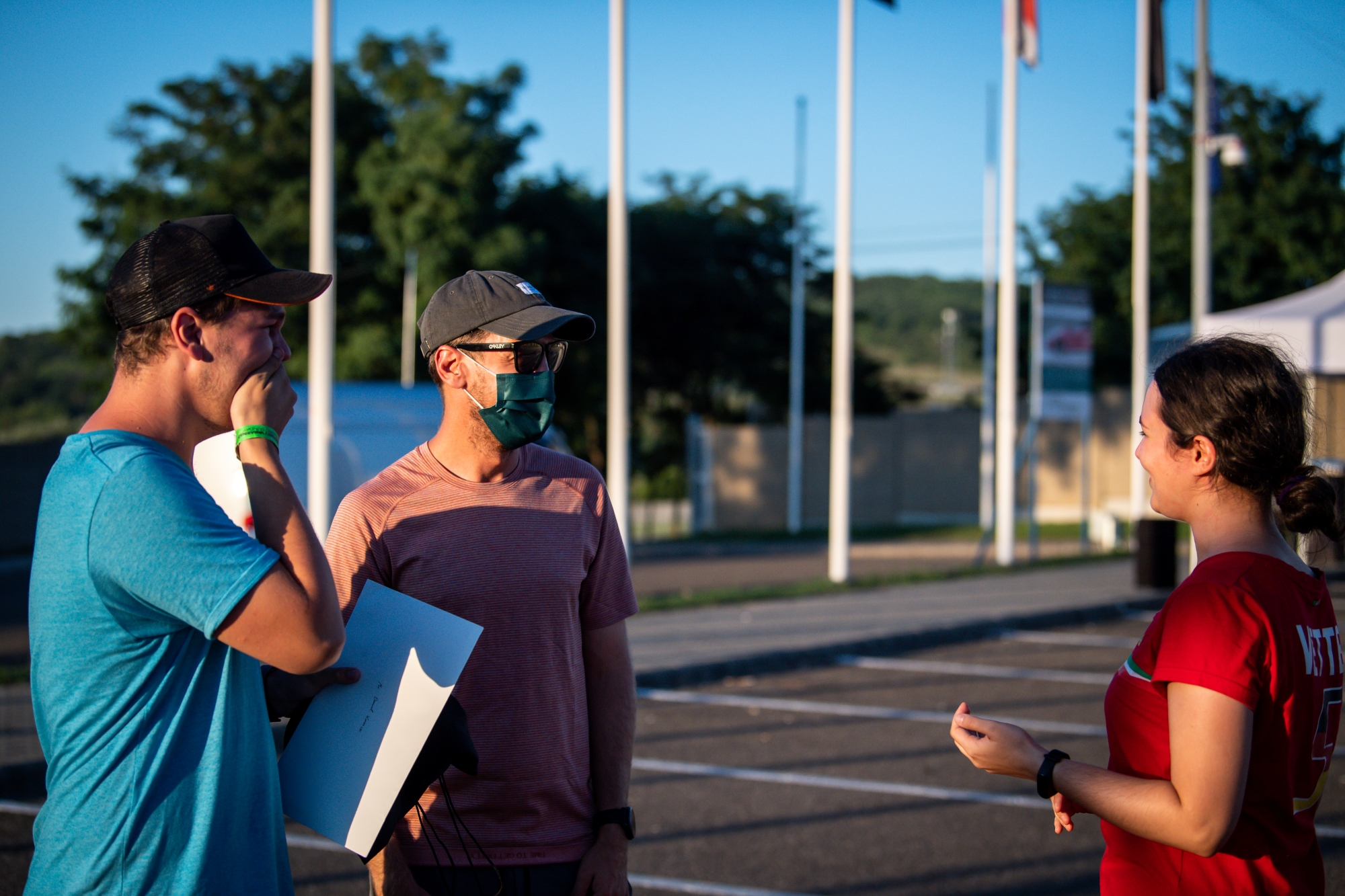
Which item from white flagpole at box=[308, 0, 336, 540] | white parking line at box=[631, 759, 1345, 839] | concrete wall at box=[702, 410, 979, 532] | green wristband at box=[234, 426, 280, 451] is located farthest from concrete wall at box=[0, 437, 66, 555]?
green wristband at box=[234, 426, 280, 451]

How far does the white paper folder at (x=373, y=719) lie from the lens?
2.11 meters

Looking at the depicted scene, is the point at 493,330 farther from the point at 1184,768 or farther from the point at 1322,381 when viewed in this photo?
the point at 1322,381

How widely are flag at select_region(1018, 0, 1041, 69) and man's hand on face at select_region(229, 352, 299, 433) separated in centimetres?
1689

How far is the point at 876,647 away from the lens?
407 inches

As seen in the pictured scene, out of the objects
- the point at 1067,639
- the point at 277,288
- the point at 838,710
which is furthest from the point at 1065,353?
the point at 277,288

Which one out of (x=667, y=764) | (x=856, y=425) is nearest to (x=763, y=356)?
(x=856, y=425)

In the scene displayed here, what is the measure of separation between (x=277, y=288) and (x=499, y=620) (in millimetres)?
882

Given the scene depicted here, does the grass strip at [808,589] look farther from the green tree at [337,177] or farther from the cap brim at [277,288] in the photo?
the green tree at [337,177]

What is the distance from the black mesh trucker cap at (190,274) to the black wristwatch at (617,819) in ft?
4.39

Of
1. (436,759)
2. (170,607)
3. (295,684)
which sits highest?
(170,607)

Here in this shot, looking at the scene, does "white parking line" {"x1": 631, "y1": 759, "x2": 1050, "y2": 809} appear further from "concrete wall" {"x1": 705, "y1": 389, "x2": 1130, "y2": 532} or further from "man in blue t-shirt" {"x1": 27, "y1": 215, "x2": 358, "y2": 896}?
"concrete wall" {"x1": 705, "y1": 389, "x2": 1130, "y2": 532}

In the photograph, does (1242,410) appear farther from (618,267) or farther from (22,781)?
(618,267)

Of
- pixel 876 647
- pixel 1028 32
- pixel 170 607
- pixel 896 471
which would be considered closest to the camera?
pixel 170 607

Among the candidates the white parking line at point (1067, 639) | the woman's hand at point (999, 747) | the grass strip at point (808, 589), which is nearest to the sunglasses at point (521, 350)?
the woman's hand at point (999, 747)
